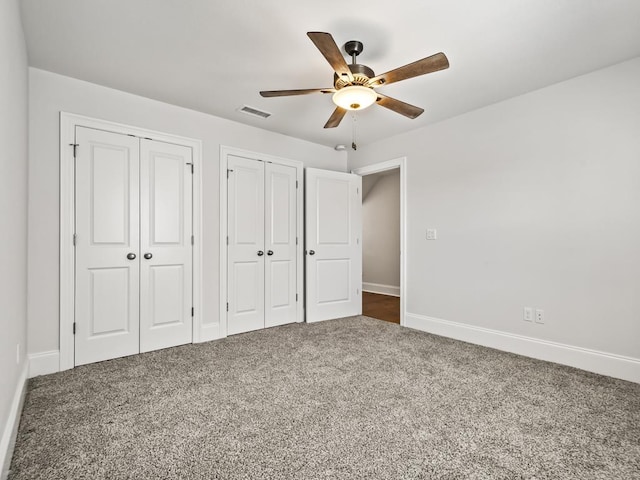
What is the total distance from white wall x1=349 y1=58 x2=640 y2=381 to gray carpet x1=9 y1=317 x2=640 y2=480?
52cm

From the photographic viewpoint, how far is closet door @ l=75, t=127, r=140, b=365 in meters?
2.84

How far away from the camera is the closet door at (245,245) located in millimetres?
3758

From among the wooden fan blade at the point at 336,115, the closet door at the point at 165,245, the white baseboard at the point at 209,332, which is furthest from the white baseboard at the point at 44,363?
the wooden fan blade at the point at 336,115

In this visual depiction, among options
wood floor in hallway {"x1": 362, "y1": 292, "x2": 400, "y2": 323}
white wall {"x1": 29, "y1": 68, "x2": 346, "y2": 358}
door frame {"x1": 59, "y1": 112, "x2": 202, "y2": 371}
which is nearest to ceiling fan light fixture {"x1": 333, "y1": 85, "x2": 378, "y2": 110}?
white wall {"x1": 29, "y1": 68, "x2": 346, "y2": 358}

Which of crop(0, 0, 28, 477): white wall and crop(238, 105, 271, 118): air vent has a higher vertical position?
crop(238, 105, 271, 118): air vent

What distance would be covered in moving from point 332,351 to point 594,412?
1935mm

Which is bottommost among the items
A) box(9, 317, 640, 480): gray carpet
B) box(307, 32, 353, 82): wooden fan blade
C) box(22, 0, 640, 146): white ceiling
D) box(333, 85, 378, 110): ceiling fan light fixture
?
box(9, 317, 640, 480): gray carpet

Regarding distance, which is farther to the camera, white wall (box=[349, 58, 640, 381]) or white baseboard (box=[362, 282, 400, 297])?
→ white baseboard (box=[362, 282, 400, 297])

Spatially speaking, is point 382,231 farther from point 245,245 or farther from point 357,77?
point 357,77

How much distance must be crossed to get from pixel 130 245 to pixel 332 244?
244 centimetres

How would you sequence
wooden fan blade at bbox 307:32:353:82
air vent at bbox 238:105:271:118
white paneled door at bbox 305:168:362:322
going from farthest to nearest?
1. white paneled door at bbox 305:168:362:322
2. air vent at bbox 238:105:271:118
3. wooden fan blade at bbox 307:32:353:82

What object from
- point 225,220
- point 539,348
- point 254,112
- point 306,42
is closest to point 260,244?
point 225,220

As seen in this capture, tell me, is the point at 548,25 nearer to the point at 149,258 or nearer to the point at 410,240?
the point at 410,240

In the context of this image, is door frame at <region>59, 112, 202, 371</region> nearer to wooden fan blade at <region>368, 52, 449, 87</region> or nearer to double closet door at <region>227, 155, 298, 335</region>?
double closet door at <region>227, 155, 298, 335</region>
